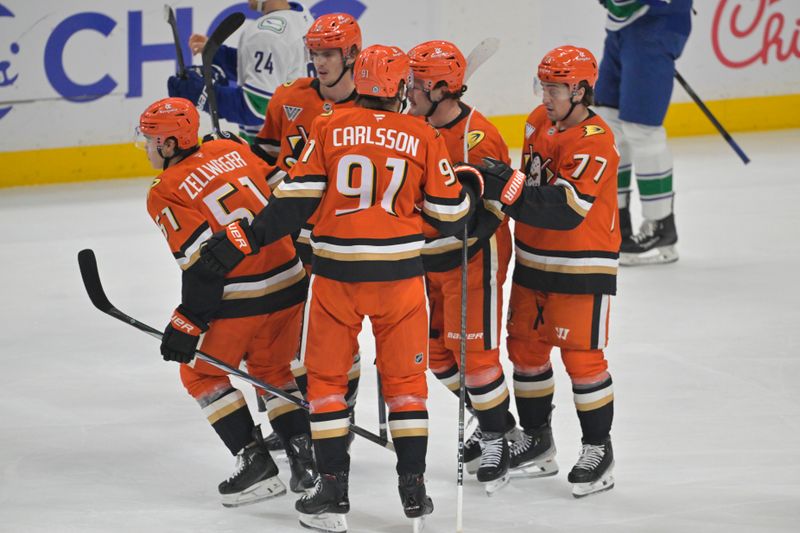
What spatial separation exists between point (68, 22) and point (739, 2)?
13.7 feet

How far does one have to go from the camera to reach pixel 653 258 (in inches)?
230

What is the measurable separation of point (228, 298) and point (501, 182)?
2.47 feet

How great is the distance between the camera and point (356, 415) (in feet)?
13.1

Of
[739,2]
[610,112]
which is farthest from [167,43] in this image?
[739,2]

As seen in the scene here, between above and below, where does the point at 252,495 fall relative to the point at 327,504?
below

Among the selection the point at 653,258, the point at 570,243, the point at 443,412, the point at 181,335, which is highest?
the point at 570,243

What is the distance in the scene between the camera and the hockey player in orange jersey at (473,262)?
10.7 feet

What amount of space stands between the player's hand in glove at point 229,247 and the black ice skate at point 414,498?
664 millimetres

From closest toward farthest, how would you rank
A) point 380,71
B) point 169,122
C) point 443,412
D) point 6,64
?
point 380,71 < point 169,122 < point 443,412 < point 6,64

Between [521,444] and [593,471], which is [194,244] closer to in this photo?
[521,444]

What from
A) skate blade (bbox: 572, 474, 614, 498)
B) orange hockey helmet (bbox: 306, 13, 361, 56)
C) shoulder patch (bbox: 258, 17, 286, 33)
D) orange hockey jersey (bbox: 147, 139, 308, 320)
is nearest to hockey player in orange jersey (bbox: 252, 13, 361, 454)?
orange hockey helmet (bbox: 306, 13, 361, 56)

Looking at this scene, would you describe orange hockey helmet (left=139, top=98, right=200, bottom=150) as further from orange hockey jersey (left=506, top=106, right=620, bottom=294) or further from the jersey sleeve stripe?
orange hockey jersey (left=506, top=106, right=620, bottom=294)

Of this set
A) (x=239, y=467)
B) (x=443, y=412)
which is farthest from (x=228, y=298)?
(x=443, y=412)

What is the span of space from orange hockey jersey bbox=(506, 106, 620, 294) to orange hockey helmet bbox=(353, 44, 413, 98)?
0.44 m
